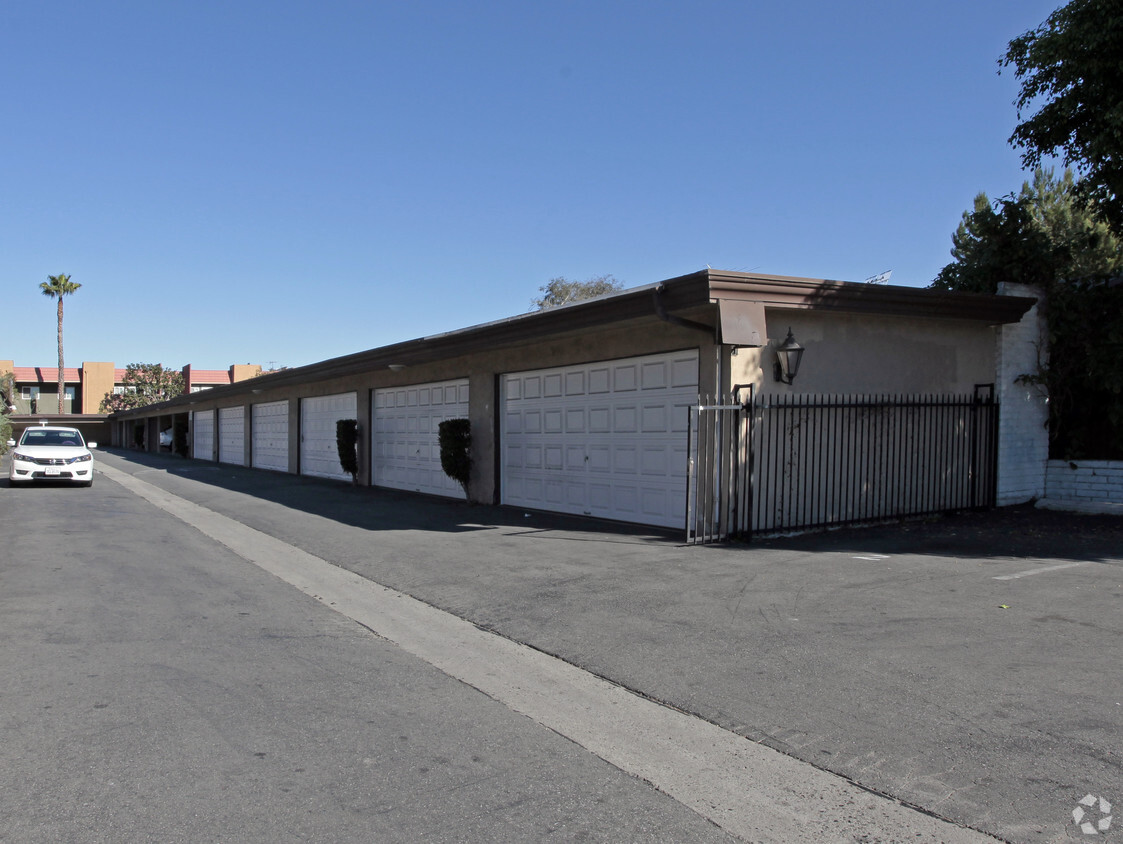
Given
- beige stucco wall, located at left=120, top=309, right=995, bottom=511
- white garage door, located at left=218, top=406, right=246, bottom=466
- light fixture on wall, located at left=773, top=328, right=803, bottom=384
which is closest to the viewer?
light fixture on wall, located at left=773, top=328, right=803, bottom=384

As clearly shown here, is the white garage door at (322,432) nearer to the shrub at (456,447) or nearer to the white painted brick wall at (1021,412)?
the shrub at (456,447)

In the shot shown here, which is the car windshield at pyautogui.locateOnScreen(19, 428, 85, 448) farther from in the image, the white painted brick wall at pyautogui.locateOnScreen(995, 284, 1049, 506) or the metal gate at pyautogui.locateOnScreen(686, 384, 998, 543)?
the white painted brick wall at pyautogui.locateOnScreen(995, 284, 1049, 506)

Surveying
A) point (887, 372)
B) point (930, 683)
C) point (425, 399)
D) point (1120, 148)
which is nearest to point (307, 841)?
point (930, 683)

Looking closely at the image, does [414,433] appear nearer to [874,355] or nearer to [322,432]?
[322,432]

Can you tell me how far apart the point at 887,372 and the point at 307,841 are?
35.1ft

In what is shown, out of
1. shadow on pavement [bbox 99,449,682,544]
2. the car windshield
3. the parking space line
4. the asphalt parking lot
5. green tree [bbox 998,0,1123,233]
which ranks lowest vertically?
shadow on pavement [bbox 99,449,682,544]

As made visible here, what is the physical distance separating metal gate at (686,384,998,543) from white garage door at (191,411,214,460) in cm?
3228

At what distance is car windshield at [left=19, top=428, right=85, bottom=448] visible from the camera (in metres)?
20.1

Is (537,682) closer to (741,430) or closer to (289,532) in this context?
(741,430)

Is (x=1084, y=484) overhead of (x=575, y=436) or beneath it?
beneath

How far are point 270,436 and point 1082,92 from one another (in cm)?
2526

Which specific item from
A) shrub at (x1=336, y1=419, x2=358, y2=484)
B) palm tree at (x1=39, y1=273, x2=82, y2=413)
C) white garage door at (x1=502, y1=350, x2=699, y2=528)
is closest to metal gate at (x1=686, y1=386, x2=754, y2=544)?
white garage door at (x1=502, y1=350, x2=699, y2=528)

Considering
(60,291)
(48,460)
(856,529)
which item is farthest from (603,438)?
(60,291)

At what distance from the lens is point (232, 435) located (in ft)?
115
